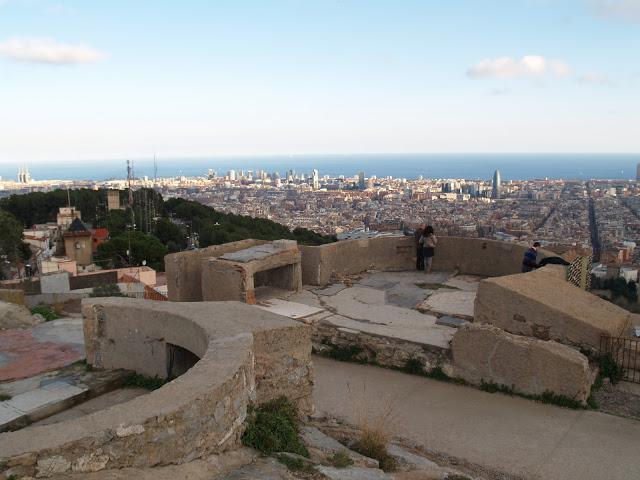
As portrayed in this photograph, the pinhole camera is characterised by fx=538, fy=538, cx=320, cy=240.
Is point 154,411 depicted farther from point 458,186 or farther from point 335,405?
point 458,186

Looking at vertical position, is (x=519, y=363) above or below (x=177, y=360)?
below

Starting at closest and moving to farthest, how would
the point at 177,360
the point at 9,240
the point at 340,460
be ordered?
the point at 340,460
the point at 177,360
the point at 9,240

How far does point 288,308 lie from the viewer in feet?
30.3

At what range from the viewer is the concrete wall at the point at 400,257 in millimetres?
11070

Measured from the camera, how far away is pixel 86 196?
68.6 meters

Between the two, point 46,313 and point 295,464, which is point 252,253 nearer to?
point 46,313

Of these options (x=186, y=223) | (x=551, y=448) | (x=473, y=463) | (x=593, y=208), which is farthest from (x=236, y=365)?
(x=593, y=208)

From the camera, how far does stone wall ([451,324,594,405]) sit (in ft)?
20.7

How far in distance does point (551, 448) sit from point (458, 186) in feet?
387

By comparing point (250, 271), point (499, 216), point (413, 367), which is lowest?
point (499, 216)

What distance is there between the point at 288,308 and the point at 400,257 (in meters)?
4.19

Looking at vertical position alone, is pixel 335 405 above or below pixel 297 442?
below

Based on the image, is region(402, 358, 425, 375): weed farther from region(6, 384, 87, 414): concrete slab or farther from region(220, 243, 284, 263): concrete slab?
region(6, 384, 87, 414): concrete slab

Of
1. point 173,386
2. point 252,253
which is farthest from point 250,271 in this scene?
point 173,386
